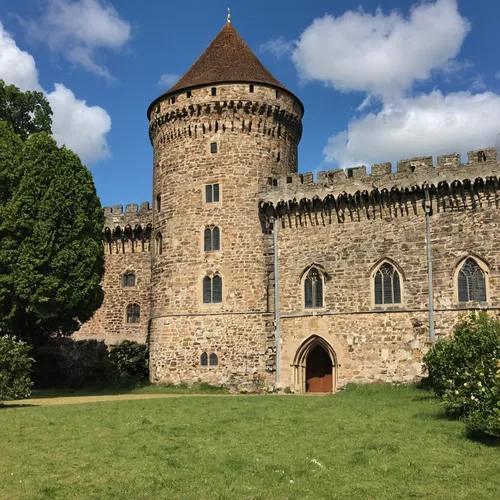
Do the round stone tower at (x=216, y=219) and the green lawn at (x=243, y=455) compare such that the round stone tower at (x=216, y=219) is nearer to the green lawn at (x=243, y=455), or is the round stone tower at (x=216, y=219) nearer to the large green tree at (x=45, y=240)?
the large green tree at (x=45, y=240)

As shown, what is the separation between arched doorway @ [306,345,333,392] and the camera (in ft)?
90.4

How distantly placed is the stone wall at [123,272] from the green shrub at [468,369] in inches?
767

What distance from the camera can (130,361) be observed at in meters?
32.2

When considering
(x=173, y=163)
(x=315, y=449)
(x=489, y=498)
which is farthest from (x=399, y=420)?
(x=173, y=163)

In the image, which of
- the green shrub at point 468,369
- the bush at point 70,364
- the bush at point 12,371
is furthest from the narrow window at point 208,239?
the green shrub at point 468,369

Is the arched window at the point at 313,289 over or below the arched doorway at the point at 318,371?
over

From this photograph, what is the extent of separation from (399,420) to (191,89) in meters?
19.5

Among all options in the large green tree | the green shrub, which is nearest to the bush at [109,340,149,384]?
the large green tree

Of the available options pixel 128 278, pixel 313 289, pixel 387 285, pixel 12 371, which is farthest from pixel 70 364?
pixel 387 285

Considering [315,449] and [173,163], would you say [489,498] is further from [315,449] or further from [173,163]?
[173,163]

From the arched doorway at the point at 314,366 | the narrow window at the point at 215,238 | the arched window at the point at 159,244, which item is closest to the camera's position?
the arched doorway at the point at 314,366

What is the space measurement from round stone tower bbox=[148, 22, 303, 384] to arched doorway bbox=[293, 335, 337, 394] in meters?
1.58

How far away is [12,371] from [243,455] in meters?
11.6

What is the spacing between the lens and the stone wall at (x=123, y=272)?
34.2 m
